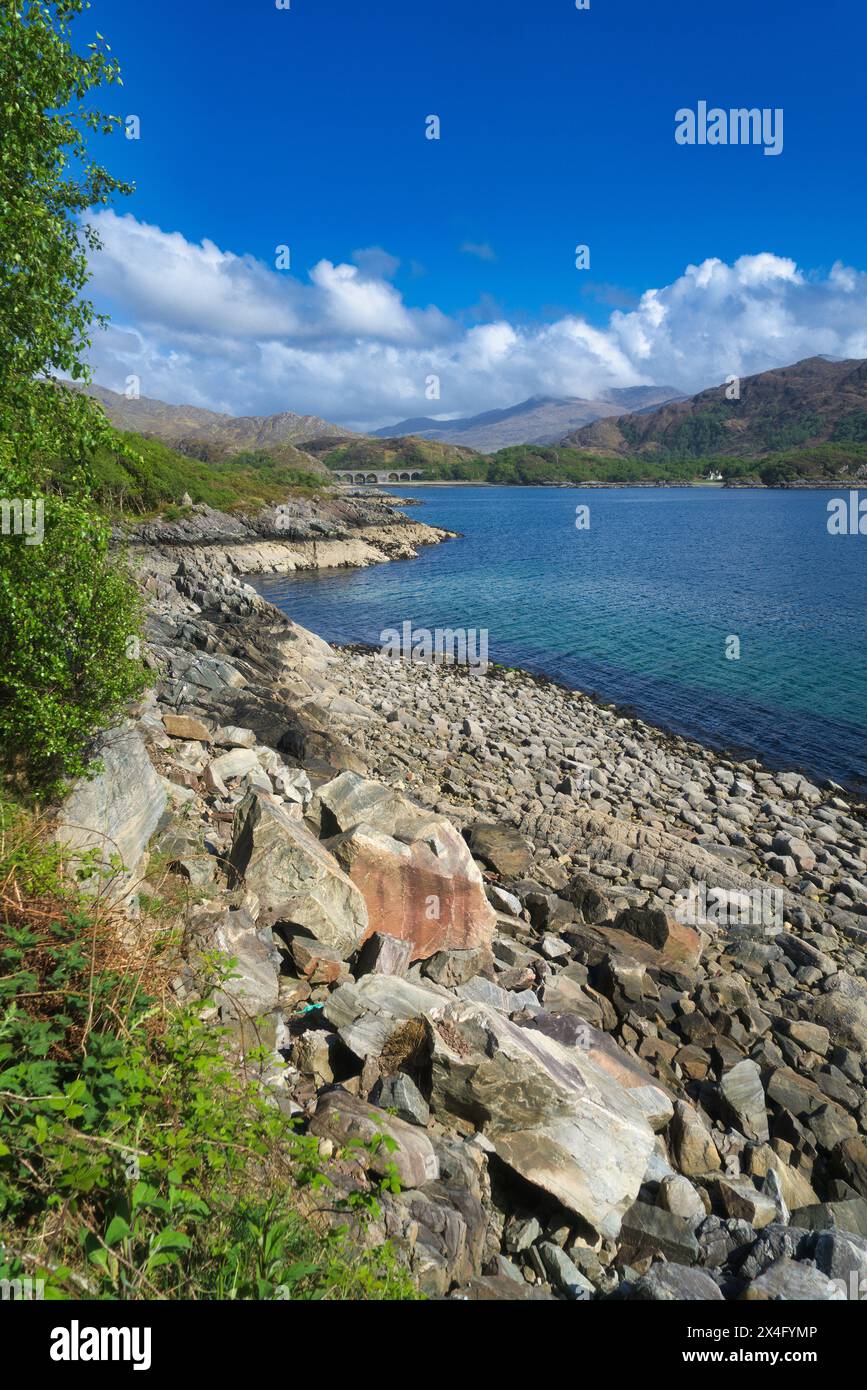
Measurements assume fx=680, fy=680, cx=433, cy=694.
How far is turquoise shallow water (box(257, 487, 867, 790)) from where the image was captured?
30375 mm

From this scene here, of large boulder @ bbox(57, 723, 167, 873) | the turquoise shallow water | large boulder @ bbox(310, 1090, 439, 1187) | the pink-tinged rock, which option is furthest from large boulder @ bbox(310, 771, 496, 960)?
the turquoise shallow water

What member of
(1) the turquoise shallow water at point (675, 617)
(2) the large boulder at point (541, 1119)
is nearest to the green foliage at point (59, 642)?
(2) the large boulder at point (541, 1119)

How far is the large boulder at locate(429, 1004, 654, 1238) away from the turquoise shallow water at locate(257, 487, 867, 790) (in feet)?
69.6

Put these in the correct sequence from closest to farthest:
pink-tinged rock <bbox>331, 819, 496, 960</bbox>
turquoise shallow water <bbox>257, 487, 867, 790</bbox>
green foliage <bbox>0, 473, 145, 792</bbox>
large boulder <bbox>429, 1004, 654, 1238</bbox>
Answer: large boulder <bbox>429, 1004, 654, 1238</bbox> < green foliage <bbox>0, 473, 145, 792</bbox> < pink-tinged rock <bbox>331, 819, 496, 960</bbox> < turquoise shallow water <bbox>257, 487, 867, 790</bbox>

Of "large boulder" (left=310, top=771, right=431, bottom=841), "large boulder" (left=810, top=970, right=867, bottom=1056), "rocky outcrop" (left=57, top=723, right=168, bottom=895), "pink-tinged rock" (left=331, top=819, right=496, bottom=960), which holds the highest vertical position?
"rocky outcrop" (left=57, top=723, right=168, bottom=895)

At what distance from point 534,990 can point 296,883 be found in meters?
4.36

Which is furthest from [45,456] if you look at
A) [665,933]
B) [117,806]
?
[665,933]

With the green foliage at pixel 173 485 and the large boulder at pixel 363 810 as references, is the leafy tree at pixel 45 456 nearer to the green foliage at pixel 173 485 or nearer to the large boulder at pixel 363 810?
the large boulder at pixel 363 810

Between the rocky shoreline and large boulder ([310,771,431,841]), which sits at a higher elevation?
large boulder ([310,771,431,841])

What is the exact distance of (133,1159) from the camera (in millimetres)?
4316

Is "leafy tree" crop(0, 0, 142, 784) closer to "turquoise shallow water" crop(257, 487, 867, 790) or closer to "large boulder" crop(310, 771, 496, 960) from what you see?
"large boulder" crop(310, 771, 496, 960)

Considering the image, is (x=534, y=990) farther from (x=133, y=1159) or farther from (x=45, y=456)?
(x=45, y=456)
